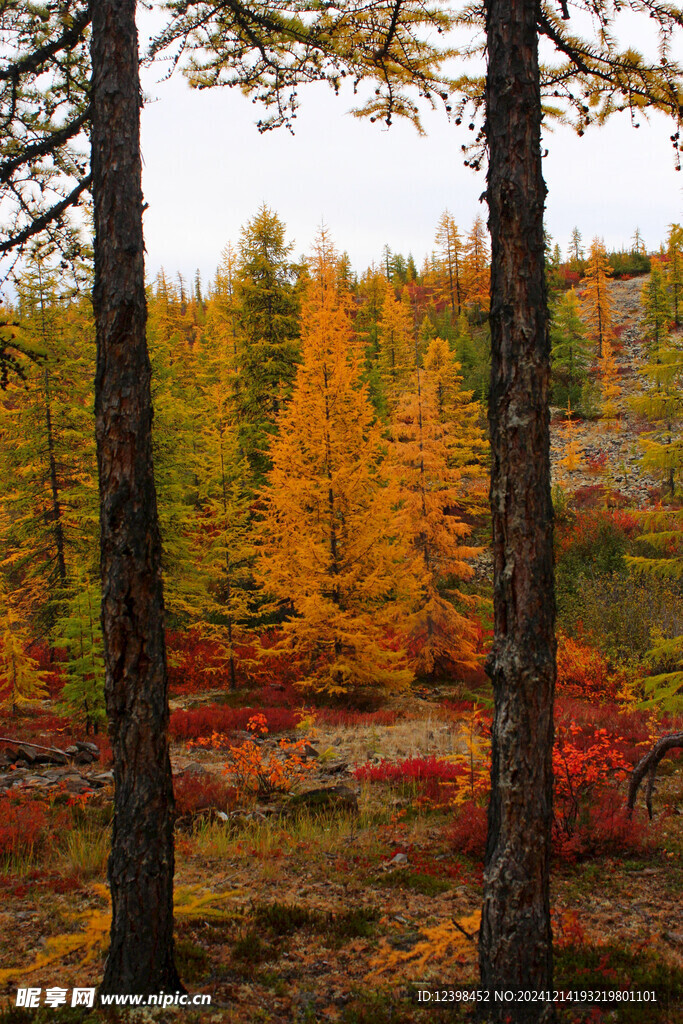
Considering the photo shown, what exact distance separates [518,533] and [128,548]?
7.75 feet

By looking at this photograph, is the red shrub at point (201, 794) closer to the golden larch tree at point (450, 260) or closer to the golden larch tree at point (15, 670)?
the golden larch tree at point (15, 670)

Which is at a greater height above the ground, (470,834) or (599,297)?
(599,297)

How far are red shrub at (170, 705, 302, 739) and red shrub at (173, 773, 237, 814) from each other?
333 centimetres

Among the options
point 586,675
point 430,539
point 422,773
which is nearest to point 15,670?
point 422,773

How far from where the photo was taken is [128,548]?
373 cm

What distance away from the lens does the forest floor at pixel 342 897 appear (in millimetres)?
3891

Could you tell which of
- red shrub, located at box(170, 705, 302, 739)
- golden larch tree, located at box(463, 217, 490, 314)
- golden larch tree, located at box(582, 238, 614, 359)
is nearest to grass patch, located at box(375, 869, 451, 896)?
red shrub, located at box(170, 705, 302, 739)

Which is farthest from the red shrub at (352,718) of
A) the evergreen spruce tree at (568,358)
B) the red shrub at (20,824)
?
the evergreen spruce tree at (568,358)

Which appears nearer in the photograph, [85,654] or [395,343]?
[85,654]

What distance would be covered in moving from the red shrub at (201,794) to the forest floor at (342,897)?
28mm

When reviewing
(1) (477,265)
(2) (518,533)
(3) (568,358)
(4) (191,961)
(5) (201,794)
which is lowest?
(5) (201,794)

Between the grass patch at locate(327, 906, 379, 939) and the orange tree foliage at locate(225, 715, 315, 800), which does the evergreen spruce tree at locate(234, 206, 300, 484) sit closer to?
the orange tree foliage at locate(225, 715, 315, 800)

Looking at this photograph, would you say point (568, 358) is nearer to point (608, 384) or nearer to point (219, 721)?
point (608, 384)

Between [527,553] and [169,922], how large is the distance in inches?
124
